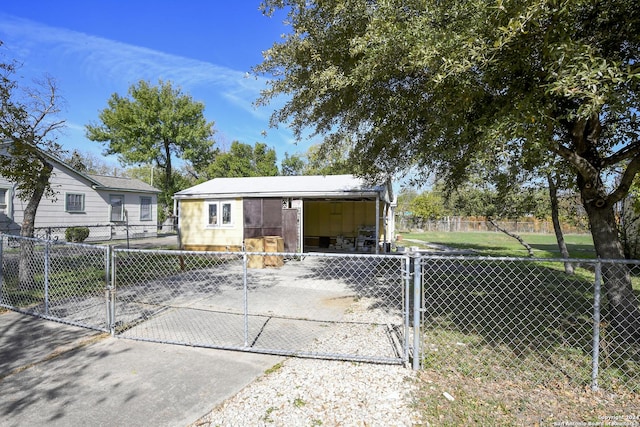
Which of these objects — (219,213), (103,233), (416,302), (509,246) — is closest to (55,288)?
(219,213)

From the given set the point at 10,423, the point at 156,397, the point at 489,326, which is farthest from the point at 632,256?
the point at 10,423

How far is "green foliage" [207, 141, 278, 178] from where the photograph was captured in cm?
3294

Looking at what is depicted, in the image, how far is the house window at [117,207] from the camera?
1950cm

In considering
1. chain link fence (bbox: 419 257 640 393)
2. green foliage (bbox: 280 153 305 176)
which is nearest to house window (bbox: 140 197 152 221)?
green foliage (bbox: 280 153 305 176)

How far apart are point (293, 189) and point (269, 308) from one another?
7316 mm

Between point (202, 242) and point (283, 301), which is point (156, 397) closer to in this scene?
point (283, 301)

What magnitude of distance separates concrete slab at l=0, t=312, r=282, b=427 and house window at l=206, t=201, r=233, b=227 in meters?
9.20

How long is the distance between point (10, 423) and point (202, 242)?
1164cm

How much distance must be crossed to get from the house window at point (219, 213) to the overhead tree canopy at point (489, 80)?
8.09 meters

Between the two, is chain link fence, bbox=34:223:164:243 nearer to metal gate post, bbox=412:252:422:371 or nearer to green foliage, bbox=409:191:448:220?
metal gate post, bbox=412:252:422:371

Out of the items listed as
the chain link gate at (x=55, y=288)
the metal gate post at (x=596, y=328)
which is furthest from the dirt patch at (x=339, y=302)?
the metal gate post at (x=596, y=328)

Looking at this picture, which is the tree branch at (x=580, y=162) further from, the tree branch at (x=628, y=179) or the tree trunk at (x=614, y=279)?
the tree trunk at (x=614, y=279)

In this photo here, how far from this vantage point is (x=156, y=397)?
10.1 ft

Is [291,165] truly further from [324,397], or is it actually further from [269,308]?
[324,397]
